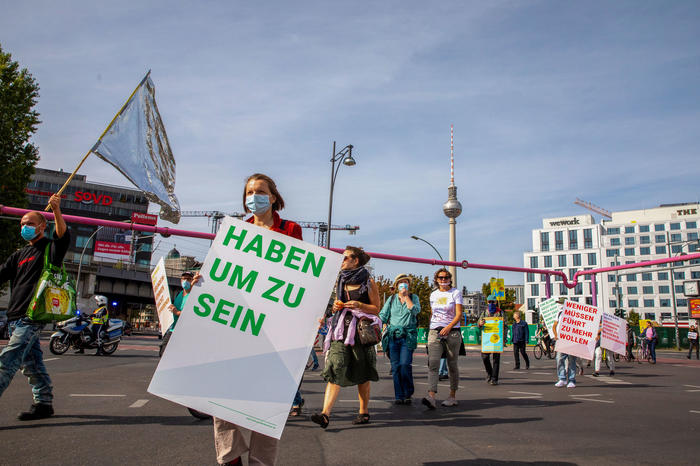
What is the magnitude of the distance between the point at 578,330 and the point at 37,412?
356 inches

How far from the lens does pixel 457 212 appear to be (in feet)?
207

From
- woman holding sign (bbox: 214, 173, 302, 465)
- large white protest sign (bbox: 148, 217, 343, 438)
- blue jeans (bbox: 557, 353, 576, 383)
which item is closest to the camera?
large white protest sign (bbox: 148, 217, 343, 438)

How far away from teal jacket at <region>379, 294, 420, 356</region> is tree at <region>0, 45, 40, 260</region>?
23.3 meters

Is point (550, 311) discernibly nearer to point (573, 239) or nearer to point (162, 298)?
point (162, 298)

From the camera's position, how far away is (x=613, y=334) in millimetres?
12336

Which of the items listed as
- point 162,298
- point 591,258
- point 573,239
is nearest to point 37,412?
point 162,298

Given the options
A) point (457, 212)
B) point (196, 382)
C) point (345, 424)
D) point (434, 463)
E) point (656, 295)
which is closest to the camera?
point (196, 382)

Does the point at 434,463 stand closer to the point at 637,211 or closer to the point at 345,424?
the point at 345,424

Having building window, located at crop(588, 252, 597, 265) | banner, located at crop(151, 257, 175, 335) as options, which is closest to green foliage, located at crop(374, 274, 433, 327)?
banner, located at crop(151, 257, 175, 335)

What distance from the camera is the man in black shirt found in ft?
15.8

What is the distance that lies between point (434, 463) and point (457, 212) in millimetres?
60645

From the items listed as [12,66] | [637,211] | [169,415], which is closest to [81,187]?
[12,66]

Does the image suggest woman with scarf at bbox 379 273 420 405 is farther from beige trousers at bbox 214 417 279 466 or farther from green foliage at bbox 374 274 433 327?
green foliage at bbox 374 274 433 327

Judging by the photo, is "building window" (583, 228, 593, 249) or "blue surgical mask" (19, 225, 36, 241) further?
"building window" (583, 228, 593, 249)
